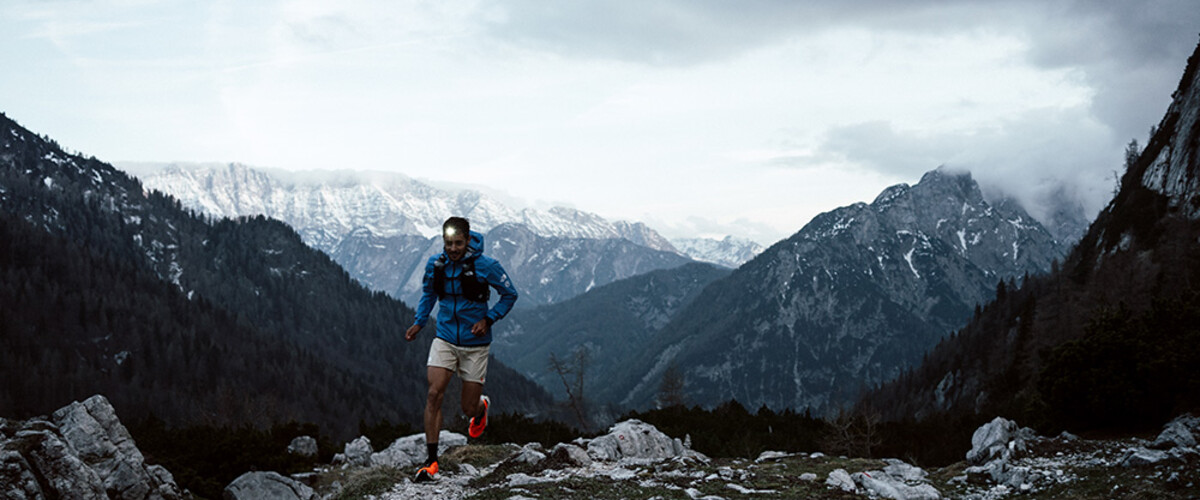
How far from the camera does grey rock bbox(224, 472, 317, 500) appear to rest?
1445 cm

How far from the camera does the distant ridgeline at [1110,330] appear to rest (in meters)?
21.3

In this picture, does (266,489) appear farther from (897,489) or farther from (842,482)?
(897,489)

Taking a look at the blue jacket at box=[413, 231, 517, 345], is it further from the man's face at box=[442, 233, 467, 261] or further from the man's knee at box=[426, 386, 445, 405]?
the man's knee at box=[426, 386, 445, 405]

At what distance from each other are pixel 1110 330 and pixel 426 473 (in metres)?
22.5

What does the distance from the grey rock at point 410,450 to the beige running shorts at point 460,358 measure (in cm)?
792

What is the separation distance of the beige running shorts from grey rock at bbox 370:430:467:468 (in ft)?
26.0

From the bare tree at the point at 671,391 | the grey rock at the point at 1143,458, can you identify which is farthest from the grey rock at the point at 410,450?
the bare tree at the point at 671,391

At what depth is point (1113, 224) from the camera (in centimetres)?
12756

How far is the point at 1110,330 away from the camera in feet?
79.7

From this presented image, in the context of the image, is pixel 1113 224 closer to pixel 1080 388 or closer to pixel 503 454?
pixel 1080 388

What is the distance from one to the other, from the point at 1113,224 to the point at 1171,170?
14.1 metres

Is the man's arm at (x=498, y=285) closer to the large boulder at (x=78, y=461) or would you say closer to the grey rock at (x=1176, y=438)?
the large boulder at (x=78, y=461)

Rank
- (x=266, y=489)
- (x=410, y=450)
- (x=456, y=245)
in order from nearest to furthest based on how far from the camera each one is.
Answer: (x=456, y=245)
(x=266, y=489)
(x=410, y=450)

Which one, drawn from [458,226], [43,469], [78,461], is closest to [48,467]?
[43,469]
